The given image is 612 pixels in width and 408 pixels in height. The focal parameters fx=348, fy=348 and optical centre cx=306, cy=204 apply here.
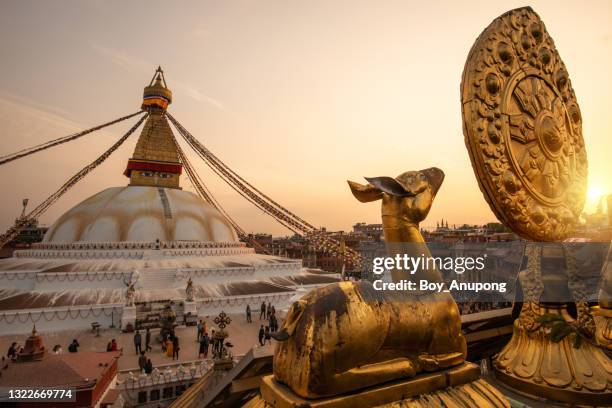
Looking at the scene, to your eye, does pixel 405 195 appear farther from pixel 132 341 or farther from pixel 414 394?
pixel 132 341

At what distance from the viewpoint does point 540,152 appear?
2.48m

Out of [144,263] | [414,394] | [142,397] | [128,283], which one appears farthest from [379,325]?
[144,263]

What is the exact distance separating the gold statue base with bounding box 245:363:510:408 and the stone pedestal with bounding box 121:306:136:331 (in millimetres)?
12013

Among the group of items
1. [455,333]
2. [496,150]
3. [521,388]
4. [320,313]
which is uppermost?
[496,150]

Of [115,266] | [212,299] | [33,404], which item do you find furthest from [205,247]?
[33,404]

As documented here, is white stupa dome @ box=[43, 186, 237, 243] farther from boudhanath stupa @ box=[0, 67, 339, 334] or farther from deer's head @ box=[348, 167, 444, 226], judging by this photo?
deer's head @ box=[348, 167, 444, 226]

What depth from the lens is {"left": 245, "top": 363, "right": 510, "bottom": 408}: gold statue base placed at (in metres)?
1.31

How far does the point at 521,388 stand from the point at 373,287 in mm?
1987

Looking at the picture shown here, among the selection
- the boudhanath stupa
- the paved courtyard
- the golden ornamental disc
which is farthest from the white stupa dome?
the golden ornamental disc

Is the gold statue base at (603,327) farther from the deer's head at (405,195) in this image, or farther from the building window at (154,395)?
the building window at (154,395)

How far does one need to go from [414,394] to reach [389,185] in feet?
3.04

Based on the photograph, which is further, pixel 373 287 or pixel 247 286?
pixel 247 286

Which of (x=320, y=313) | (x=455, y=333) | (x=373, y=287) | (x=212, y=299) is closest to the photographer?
(x=320, y=313)

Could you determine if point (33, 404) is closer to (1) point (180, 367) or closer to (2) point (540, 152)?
(1) point (180, 367)
